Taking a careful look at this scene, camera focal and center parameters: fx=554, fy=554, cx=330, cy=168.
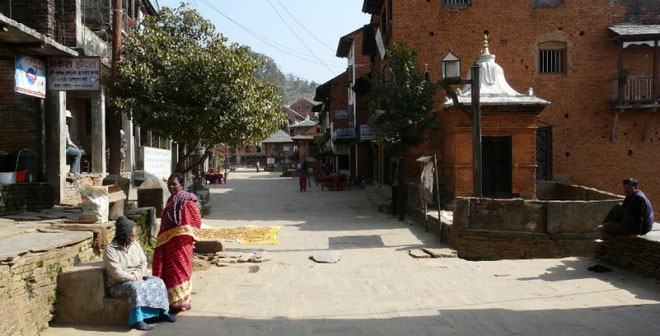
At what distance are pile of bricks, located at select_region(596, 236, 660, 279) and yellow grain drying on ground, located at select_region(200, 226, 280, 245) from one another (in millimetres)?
7188

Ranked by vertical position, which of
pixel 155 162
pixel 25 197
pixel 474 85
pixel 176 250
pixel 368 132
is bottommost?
pixel 176 250

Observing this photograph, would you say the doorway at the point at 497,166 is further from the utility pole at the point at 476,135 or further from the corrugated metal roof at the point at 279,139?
the corrugated metal roof at the point at 279,139

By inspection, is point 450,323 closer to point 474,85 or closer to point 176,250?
point 176,250

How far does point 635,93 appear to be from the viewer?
21.2 m

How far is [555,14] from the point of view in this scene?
2138cm

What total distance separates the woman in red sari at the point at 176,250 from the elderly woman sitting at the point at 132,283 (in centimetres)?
40

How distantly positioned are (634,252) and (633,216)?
57 centimetres

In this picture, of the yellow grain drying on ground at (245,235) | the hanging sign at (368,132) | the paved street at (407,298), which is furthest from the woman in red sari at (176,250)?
the hanging sign at (368,132)

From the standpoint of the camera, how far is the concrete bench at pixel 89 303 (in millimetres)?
6254

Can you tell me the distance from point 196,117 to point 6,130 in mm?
4177

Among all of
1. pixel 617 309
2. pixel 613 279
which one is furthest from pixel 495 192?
pixel 617 309

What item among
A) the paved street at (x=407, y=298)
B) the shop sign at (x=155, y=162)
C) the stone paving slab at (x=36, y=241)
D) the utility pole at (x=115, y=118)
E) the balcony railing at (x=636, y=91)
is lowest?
the paved street at (x=407, y=298)

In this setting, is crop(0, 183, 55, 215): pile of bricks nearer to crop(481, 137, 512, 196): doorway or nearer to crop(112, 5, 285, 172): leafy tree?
crop(112, 5, 285, 172): leafy tree

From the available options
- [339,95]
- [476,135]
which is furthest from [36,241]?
[339,95]
